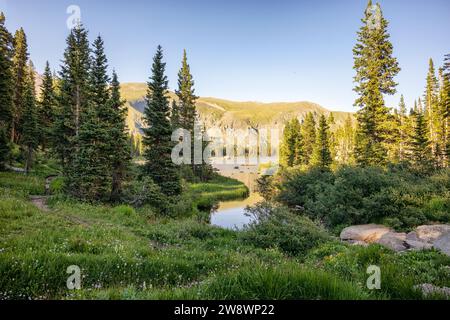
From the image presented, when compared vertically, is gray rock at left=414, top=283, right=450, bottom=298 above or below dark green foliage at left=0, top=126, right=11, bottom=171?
below

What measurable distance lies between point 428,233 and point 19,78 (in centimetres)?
5955

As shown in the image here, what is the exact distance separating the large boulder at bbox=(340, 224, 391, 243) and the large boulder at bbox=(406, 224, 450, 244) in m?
1.45

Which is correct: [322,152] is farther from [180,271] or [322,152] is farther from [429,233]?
[180,271]

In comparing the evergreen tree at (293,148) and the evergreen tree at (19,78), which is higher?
the evergreen tree at (19,78)

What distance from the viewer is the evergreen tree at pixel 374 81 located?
29.8 metres

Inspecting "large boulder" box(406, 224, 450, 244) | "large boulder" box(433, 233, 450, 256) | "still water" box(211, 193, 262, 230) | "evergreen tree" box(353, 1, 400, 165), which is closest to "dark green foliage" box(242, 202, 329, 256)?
"large boulder" box(433, 233, 450, 256)

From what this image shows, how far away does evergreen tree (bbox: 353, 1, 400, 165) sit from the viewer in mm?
29844

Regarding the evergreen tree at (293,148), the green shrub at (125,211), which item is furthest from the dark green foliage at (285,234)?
the evergreen tree at (293,148)

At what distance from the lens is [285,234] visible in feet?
37.9

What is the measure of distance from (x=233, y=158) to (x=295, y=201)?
140866mm

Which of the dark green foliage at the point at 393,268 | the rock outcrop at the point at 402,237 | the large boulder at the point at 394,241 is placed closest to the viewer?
the dark green foliage at the point at 393,268

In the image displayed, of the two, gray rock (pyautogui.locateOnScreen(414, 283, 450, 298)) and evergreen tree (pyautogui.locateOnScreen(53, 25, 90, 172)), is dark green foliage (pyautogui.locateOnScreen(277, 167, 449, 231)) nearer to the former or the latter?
gray rock (pyautogui.locateOnScreen(414, 283, 450, 298))

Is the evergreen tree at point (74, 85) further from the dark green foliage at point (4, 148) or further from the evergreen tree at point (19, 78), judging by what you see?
the evergreen tree at point (19, 78)

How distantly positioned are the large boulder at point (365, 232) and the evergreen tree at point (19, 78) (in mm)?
49352
